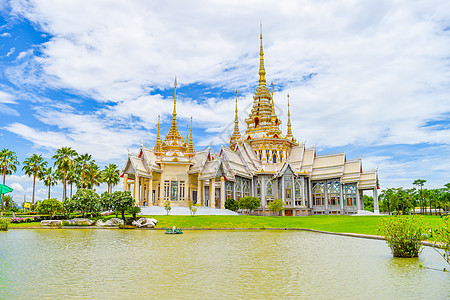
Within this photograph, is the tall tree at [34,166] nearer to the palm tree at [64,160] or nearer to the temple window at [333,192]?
the palm tree at [64,160]

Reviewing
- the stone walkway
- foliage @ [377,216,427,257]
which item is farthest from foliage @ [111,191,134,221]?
foliage @ [377,216,427,257]

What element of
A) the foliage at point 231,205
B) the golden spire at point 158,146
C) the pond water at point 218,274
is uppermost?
the golden spire at point 158,146

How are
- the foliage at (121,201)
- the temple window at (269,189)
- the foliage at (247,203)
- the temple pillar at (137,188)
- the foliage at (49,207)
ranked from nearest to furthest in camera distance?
the foliage at (121,201), the foliage at (49,207), the temple pillar at (137,188), the foliage at (247,203), the temple window at (269,189)

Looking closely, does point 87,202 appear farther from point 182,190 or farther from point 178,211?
point 182,190

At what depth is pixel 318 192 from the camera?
56.7m

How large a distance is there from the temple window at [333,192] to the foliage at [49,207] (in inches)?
1502

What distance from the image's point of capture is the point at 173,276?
33.7 feet

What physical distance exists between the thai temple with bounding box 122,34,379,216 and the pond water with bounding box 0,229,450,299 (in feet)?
108

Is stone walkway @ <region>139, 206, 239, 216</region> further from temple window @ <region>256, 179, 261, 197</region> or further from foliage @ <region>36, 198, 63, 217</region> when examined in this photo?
temple window @ <region>256, 179, 261, 197</region>

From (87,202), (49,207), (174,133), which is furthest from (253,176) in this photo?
(49,207)

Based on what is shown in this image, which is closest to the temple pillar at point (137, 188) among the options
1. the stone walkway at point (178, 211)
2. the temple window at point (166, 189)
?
the stone walkway at point (178, 211)

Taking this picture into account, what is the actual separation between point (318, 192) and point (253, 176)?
10758mm

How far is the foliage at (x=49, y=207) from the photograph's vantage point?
38.2 metres

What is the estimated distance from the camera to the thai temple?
4925 cm
